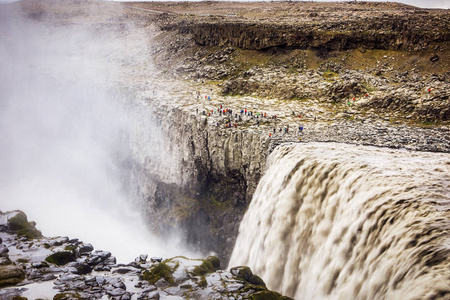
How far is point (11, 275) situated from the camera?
1778 centimetres

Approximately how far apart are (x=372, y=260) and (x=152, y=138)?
32.2m

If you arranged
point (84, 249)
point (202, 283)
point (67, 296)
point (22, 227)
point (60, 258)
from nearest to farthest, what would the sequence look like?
1. point (67, 296)
2. point (202, 283)
3. point (60, 258)
4. point (84, 249)
5. point (22, 227)

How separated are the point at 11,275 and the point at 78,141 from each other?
41.7 m

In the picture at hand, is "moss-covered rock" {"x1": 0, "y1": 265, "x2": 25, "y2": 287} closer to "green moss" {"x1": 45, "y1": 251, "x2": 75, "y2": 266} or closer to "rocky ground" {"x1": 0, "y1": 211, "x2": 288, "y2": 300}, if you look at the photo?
"rocky ground" {"x1": 0, "y1": 211, "x2": 288, "y2": 300}

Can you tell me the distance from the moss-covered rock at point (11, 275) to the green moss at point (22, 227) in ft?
20.2

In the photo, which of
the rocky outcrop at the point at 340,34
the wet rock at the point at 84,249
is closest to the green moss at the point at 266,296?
the wet rock at the point at 84,249

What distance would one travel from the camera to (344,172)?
17.6m

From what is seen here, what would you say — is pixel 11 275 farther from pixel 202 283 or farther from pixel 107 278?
pixel 202 283

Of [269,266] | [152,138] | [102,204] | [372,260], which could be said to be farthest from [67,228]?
[372,260]

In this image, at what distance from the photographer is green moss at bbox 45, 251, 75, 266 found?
20.3m

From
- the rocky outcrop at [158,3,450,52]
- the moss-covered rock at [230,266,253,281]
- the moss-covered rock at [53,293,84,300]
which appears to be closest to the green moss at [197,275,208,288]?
the moss-covered rock at [230,266,253,281]

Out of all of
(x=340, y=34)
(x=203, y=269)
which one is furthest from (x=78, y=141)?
(x=203, y=269)

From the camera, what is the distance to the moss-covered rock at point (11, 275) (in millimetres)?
17344

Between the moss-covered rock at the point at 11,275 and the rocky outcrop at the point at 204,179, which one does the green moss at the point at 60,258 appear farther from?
the rocky outcrop at the point at 204,179
